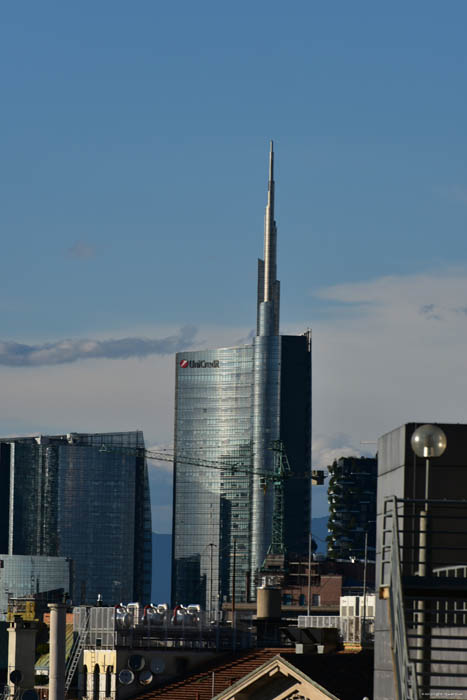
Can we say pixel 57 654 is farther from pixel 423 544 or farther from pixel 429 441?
pixel 429 441

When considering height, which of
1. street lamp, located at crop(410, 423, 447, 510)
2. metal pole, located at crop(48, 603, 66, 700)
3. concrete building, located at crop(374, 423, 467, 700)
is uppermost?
street lamp, located at crop(410, 423, 447, 510)

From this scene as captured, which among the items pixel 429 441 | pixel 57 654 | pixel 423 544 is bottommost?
pixel 57 654

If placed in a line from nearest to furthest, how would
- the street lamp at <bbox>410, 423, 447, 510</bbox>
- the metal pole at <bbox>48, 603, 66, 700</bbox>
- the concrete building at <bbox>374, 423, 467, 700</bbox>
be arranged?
the street lamp at <bbox>410, 423, 447, 510</bbox> < the concrete building at <bbox>374, 423, 467, 700</bbox> < the metal pole at <bbox>48, 603, 66, 700</bbox>

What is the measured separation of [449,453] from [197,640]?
71.1 metres

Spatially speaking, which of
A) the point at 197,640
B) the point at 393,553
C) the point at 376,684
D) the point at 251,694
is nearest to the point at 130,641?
the point at 197,640

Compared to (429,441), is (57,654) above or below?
below

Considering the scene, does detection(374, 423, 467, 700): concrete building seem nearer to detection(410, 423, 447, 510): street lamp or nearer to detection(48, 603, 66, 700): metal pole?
detection(410, 423, 447, 510): street lamp

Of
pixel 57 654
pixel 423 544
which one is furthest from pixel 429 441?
pixel 57 654

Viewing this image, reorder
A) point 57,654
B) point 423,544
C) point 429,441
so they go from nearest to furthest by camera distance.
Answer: point 429,441
point 423,544
point 57,654

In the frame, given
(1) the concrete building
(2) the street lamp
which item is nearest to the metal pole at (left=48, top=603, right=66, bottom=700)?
(1) the concrete building

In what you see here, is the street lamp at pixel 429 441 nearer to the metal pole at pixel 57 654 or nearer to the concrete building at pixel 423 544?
the concrete building at pixel 423 544

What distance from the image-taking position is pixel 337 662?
7344cm

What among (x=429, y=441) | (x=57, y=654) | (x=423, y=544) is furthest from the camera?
(x=57, y=654)

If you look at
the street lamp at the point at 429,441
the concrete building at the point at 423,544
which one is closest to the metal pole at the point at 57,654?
the concrete building at the point at 423,544
